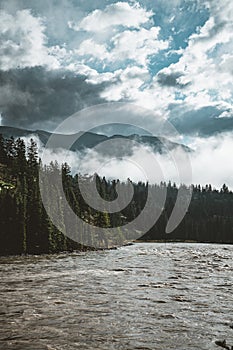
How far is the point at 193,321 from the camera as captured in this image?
63.3 ft

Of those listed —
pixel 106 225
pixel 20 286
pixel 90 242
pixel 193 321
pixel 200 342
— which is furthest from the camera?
pixel 106 225

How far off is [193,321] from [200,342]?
12.1 feet

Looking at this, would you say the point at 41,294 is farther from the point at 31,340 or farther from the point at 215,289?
the point at 215,289

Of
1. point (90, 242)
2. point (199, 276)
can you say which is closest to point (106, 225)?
point (90, 242)

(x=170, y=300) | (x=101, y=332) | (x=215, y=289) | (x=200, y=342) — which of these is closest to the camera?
(x=200, y=342)

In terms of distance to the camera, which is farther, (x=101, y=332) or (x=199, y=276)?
(x=199, y=276)

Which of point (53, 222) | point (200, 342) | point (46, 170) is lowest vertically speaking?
point (200, 342)

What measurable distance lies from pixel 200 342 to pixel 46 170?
312 ft

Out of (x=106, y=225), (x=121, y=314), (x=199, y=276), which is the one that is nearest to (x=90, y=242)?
(x=106, y=225)

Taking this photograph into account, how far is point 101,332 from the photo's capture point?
56.7 ft

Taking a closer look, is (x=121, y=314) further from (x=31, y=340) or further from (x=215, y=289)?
(x=215, y=289)

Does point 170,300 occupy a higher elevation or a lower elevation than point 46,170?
lower

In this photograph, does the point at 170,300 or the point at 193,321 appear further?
the point at 170,300

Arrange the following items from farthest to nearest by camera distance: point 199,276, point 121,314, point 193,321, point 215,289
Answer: point 199,276
point 215,289
point 121,314
point 193,321
